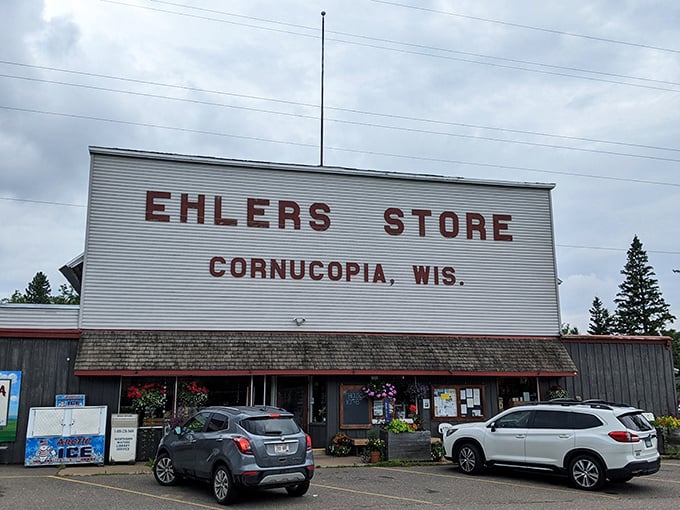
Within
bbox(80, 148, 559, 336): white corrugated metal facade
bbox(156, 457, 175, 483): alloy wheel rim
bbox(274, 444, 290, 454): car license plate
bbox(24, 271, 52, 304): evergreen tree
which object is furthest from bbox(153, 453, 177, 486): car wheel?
bbox(24, 271, 52, 304): evergreen tree

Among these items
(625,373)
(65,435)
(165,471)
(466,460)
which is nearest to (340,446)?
(466,460)

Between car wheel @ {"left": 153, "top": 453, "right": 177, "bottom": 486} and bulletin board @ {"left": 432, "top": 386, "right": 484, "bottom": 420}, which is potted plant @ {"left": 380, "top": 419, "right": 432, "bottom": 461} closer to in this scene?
bulletin board @ {"left": 432, "top": 386, "right": 484, "bottom": 420}

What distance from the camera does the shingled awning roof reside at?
17672 mm

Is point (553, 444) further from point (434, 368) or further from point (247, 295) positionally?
point (247, 295)

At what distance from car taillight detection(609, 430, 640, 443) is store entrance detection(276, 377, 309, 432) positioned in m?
9.35

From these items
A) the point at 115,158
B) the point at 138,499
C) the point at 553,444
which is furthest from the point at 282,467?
the point at 115,158

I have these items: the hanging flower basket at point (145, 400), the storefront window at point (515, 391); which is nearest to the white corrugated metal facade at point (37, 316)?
the hanging flower basket at point (145, 400)

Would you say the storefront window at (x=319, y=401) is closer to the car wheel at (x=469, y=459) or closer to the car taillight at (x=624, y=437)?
the car wheel at (x=469, y=459)

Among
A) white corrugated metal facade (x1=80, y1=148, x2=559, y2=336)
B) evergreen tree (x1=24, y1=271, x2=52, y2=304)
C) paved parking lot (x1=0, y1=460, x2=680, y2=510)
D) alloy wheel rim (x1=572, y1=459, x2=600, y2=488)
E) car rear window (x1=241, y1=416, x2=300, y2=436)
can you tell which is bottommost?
paved parking lot (x1=0, y1=460, x2=680, y2=510)

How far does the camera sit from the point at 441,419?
19.7 m

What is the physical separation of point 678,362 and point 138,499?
6972cm

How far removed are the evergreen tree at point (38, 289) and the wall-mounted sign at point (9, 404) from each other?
242 feet

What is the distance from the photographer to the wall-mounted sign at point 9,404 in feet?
54.6

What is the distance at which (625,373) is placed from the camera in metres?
21.4
